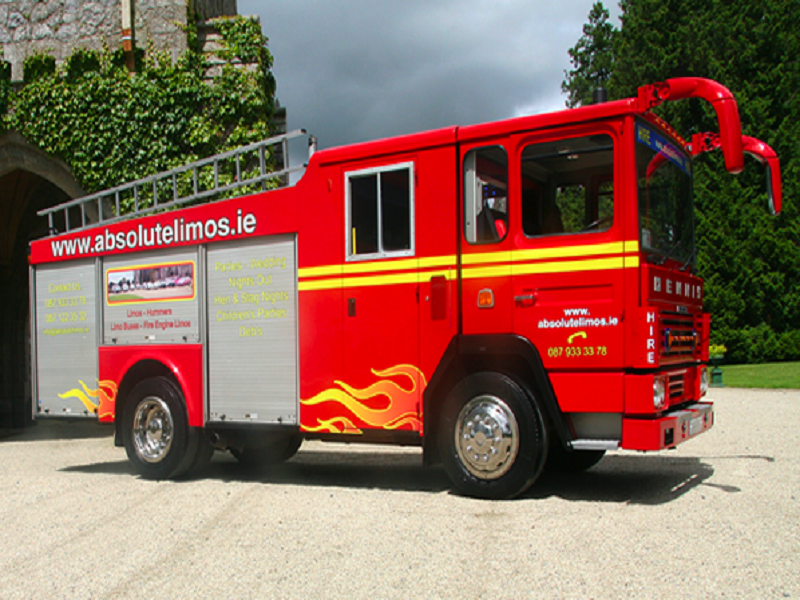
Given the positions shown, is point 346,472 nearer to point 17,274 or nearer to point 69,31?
point 69,31

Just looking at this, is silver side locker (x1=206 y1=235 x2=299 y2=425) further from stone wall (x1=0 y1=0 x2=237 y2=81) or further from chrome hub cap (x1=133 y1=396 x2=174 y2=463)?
stone wall (x1=0 y1=0 x2=237 y2=81)

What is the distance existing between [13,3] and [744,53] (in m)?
23.5

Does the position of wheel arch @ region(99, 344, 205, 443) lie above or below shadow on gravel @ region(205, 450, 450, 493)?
above

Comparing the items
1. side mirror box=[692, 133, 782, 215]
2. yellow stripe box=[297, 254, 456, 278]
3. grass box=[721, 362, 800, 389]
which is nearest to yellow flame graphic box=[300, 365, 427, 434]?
yellow stripe box=[297, 254, 456, 278]

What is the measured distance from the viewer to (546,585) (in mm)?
4328

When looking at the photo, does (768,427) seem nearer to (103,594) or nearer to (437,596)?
(437,596)

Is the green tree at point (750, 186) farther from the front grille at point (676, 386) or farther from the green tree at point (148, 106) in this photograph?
the front grille at point (676, 386)

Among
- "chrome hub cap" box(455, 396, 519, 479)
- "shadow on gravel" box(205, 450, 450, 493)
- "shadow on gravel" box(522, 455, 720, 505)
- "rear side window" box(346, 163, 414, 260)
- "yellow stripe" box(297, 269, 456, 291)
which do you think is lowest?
"shadow on gravel" box(205, 450, 450, 493)

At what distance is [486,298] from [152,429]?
4.36 m

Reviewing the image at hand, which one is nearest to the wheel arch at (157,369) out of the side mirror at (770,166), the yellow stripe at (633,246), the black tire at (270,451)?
the black tire at (270,451)

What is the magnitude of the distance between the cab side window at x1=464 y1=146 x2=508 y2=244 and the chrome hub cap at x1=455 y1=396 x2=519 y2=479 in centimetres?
137

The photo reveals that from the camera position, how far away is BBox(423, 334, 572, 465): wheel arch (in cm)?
636

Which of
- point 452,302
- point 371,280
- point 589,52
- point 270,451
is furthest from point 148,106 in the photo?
point 589,52

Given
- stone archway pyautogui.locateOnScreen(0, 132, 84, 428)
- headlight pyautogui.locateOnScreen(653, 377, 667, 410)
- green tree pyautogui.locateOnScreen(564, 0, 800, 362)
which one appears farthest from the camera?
green tree pyautogui.locateOnScreen(564, 0, 800, 362)
